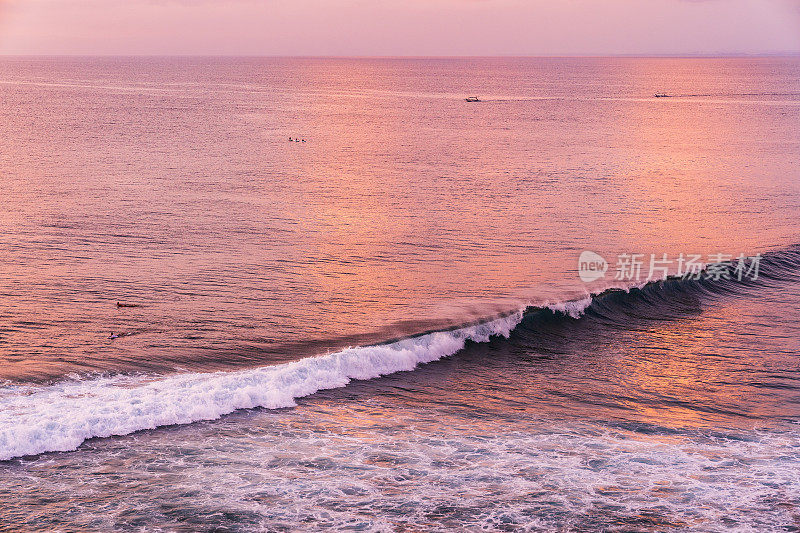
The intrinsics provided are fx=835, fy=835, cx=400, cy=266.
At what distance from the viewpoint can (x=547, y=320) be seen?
91.3 feet

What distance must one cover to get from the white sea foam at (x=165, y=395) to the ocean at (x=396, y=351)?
7cm

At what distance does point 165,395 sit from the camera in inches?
782

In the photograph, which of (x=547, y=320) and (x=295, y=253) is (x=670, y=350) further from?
(x=295, y=253)

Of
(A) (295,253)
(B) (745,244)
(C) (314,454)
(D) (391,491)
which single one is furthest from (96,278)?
(B) (745,244)

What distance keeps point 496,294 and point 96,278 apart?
14.4m
